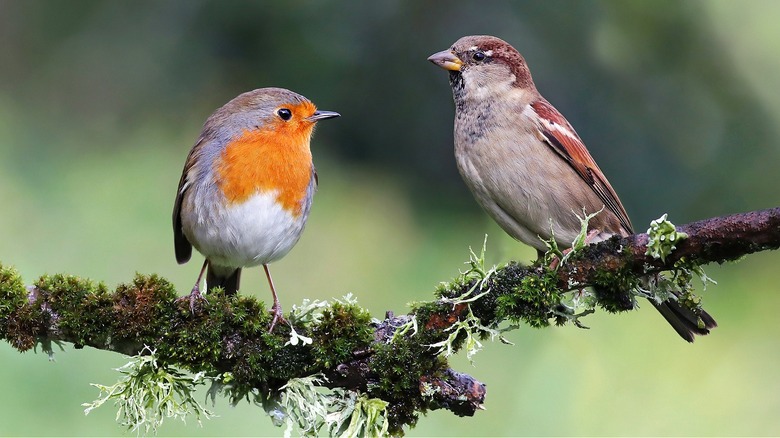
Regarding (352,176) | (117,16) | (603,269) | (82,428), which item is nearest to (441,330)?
(603,269)

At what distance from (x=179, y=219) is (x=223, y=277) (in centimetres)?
35

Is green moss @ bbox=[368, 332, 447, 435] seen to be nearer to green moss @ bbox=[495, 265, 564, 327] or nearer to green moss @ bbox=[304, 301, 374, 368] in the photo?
green moss @ bbox=[304, 301, 374, 368]

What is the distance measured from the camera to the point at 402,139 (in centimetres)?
513

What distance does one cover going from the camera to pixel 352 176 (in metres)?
5.05

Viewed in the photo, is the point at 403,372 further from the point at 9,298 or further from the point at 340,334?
the point at 9,298

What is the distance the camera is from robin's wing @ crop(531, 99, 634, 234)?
12.8 feet

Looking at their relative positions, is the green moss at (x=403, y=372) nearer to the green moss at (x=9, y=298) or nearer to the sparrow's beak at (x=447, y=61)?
the green moss at (x=9, y=298)

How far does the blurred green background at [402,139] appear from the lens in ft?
15.1

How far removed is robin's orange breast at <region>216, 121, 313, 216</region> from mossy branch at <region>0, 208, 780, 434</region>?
2.50ft

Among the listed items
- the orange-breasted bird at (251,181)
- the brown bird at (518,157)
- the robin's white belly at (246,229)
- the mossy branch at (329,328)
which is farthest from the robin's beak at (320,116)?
the mossy branch at (329,328)

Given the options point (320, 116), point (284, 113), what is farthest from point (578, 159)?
point (284, 113)

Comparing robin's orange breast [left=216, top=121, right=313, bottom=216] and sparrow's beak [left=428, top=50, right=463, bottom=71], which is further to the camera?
sparrow's beak [left=428, top=50, right=463, bottom=71]

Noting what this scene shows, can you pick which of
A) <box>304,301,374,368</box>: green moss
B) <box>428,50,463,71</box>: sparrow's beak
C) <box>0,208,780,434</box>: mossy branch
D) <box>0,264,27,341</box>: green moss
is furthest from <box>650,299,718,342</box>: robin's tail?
<box>0,264,27,341</box>: green moss

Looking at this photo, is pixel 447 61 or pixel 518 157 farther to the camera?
pixel 447 61
